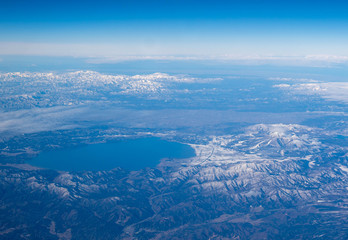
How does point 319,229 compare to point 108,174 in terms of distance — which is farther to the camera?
point 108,174


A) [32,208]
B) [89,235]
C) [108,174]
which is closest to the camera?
[89,235]

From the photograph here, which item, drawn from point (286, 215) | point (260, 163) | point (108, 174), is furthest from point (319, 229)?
point (108, 174)

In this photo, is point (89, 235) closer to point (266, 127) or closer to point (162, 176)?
point (162, 176)

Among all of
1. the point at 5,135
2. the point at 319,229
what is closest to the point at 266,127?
the point at 319,229

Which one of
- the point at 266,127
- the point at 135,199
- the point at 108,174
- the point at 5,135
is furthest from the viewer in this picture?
the point at 266,127

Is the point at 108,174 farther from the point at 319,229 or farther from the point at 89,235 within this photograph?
the point at 319,229

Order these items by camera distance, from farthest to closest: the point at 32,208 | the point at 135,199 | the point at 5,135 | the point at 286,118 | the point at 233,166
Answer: the point at 286,118 < the point at 5,135 < the point at 233,166 < the point at 135,199 < the point at 32,208
